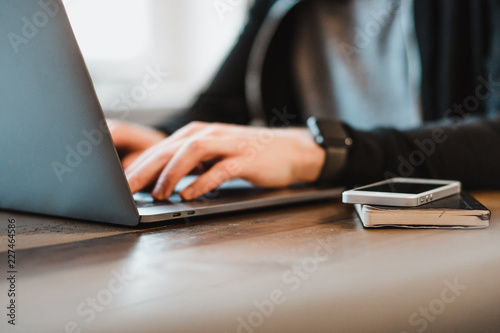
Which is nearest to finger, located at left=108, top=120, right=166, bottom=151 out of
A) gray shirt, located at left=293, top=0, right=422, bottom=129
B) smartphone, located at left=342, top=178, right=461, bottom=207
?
smartphone, located at left=342, top=178, right=461, bottom=207

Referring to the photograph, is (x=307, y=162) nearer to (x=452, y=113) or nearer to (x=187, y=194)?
(x=187, y=194)

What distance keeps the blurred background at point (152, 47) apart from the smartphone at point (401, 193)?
138 cm

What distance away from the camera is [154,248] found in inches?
15.6

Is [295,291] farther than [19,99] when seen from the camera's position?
No

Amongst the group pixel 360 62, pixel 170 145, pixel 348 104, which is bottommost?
pixel 348 104

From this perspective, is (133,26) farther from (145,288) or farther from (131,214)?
(145,288)

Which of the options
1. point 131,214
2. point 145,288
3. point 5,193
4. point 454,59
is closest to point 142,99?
point 454,59

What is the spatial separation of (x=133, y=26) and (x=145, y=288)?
1.94 meters

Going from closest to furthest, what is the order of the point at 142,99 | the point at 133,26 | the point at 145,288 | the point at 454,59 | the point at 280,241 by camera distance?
the point at 145,288 → the point at 280,241 → the point at 454,59 → the point at 142,99 → the point at 133,26

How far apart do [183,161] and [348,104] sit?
802 millimetres

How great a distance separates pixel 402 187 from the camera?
0.51 m

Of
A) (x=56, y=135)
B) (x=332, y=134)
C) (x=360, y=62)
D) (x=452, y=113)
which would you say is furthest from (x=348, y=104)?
(x=56, y=135)

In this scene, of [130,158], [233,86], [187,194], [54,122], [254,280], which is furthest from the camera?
[233,86]

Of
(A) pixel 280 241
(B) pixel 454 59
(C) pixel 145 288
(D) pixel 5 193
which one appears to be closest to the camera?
(C) pixel 145 288
